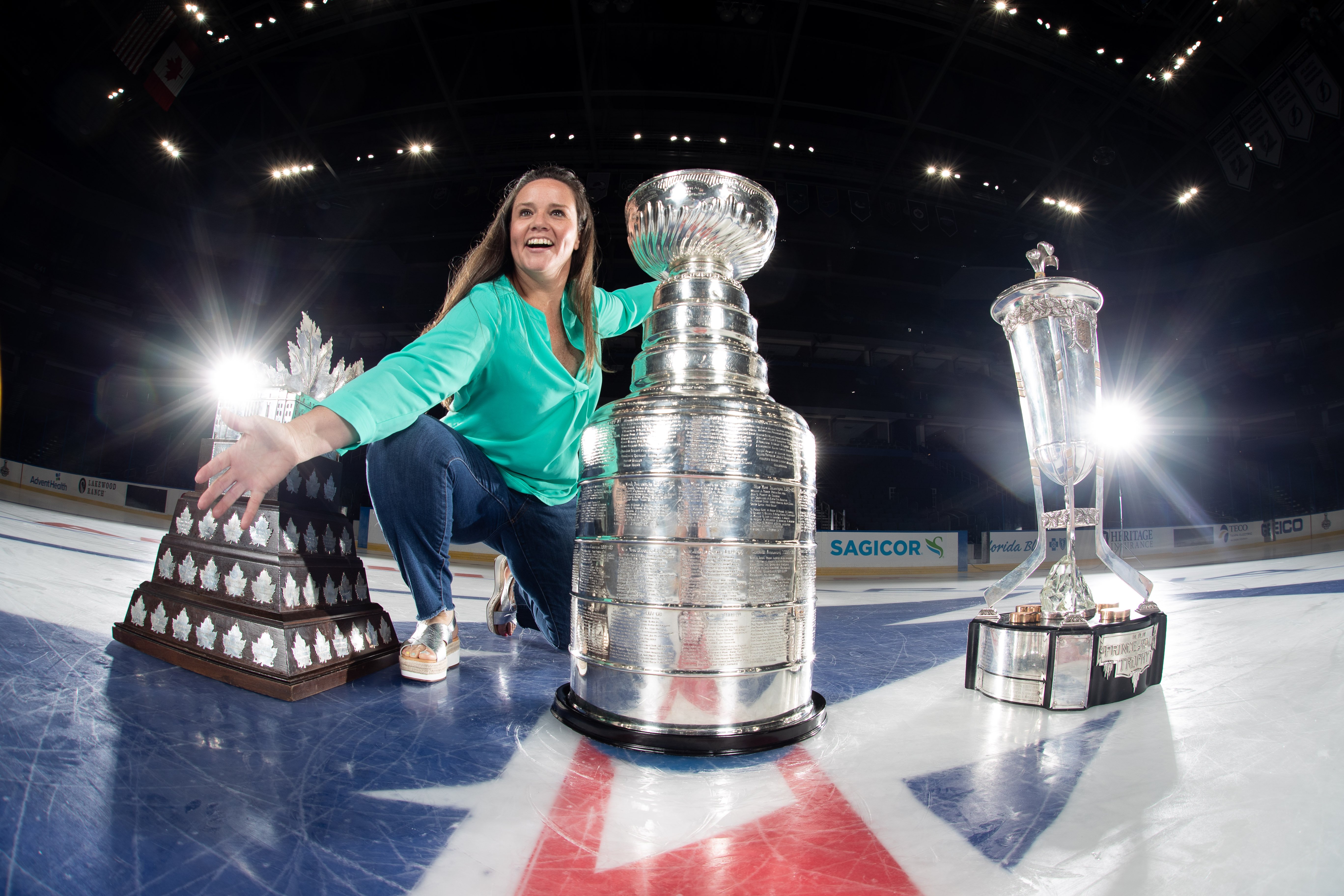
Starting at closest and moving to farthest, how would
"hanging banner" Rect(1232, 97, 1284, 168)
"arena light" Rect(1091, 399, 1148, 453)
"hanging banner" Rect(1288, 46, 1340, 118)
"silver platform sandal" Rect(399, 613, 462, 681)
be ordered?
"silver platform sandal" Rect(399, 613, 462, 681) → "hanging banner" Rect(1288, 46, 1340, 118) → "hanging banner" Rect(1232, 97, 1284, 168) → "arena light" Rect(1091, 399, 1148, 453)

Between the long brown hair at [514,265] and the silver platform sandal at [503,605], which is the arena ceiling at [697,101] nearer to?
the long brown hair at [514,265]

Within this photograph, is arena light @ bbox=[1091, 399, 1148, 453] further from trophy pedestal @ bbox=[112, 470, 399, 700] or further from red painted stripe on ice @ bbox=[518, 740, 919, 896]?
trophy pedestal @ bbox=[112, 470, 399, 700]

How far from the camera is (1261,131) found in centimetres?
778

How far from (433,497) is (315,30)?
8.59 metres

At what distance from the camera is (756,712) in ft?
3.14

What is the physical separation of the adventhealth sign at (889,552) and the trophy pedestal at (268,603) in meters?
7.34

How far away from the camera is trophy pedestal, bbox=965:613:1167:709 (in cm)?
115

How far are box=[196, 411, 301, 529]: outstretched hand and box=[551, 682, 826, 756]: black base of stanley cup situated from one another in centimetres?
61

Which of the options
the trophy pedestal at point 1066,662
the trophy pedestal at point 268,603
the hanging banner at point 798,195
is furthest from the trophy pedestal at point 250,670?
the hanging banner at point 798,195

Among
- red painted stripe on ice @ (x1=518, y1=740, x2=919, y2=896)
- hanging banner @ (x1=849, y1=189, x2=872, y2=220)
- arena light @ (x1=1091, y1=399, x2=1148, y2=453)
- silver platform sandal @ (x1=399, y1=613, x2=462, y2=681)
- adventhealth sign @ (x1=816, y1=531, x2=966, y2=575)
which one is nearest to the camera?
red painted stripe on ice @ (x1=518, y1=740, x2=919, y2=896)

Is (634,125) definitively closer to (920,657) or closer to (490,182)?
(490,182)

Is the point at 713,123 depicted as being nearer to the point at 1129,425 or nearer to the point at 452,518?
the point at 452,518

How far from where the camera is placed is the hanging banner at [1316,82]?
6.73m

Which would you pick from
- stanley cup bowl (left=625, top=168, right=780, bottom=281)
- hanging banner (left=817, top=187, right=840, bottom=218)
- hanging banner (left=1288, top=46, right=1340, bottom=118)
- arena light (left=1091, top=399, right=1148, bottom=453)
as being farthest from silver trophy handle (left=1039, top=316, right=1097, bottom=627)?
arena light (left=1091, top=399, right=1148, bottom=453)
